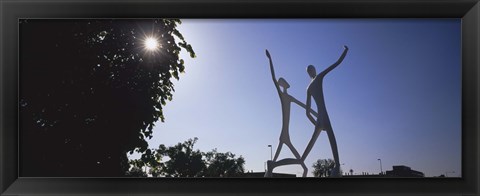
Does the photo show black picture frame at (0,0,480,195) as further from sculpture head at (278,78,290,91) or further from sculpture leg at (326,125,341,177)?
sculpture head at (278,78,290,91)

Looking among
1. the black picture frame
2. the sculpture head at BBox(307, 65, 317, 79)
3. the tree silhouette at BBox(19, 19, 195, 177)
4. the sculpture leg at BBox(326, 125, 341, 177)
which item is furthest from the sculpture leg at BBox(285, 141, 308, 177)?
the black picture frame

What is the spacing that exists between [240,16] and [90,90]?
103cm

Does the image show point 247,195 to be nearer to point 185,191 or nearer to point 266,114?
point 185,191

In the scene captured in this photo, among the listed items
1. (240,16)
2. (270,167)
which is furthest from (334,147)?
(240,16)

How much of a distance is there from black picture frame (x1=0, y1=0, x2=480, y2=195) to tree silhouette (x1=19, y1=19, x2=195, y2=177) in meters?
0.05

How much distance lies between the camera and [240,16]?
1341mm

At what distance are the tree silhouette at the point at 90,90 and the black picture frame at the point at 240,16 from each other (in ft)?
0.16

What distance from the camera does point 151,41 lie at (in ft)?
7.27

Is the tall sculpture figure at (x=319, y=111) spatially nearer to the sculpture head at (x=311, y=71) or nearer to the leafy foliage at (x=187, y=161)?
the sculpture head at (x=311, y=71)

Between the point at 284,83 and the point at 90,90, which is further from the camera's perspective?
the point at 284,83

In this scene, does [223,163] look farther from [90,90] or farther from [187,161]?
[90,90]

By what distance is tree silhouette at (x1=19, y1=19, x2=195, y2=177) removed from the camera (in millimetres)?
1521

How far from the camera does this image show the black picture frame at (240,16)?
1.31 m

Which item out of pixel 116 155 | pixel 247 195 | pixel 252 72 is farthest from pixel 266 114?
pixel 247 195
